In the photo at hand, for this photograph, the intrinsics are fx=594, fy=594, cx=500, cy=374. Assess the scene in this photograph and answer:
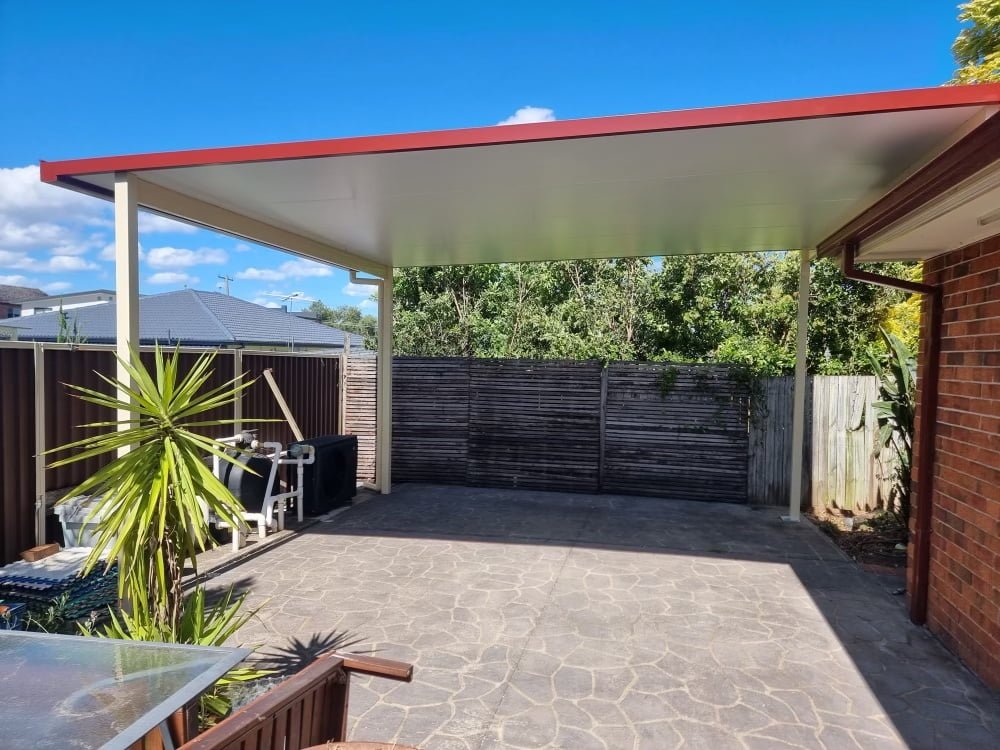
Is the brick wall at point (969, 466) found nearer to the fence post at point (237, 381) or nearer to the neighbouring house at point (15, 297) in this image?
the fence post at point (237, 381)

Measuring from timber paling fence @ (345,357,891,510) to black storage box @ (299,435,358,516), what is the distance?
4.50ft

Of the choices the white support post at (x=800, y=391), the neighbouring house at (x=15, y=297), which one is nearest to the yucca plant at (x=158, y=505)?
the white support post at (x=800, y=391)

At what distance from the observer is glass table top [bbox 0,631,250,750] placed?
1459 mm

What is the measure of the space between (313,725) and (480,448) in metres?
6.65

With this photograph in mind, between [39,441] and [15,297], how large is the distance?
56253mm

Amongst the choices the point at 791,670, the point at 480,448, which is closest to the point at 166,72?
the point at 480,448

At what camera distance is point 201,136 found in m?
18.3

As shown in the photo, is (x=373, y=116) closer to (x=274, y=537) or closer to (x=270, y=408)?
(x=270, y=408)

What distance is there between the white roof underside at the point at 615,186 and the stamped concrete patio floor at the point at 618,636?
2.49 m

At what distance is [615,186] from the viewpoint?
412cm

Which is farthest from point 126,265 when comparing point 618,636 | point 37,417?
point 618,636

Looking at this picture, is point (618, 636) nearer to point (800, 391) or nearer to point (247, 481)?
point (247, 481)

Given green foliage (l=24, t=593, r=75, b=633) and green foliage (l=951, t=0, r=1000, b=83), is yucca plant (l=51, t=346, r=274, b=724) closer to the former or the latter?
green foliage (l=24, t=593, r=75, b=633)

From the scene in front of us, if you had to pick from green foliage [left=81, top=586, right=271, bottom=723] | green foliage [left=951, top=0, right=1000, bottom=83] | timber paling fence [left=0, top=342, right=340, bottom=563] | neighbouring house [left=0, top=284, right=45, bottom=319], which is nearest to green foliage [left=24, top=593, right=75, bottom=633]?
green foliage [left=81, top=586, right=271, bottom=723]
